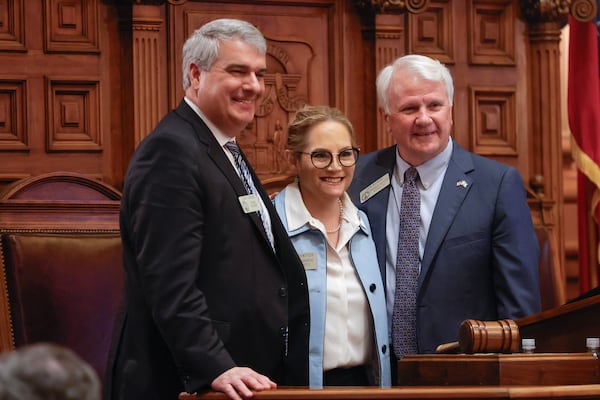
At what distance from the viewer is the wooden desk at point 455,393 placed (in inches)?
67.8

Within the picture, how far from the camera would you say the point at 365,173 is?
3.25 m

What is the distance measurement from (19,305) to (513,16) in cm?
271

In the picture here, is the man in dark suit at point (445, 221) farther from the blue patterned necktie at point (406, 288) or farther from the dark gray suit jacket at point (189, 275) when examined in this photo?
the dark gray suit jacket at point (189, 275)

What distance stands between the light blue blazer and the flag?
2.12 metres

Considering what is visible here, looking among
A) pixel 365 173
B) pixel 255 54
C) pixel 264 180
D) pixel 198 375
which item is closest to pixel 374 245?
pixel 365 173

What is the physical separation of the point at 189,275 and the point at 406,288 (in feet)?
3.29

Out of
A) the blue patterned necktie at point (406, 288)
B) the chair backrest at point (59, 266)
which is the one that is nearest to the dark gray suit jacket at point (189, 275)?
the blue patterned necktie at point (406, 288)

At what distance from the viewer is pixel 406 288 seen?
2.95 meters

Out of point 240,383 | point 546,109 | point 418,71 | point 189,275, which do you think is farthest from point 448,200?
point 546,109

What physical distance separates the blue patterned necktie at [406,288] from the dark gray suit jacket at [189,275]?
619 mm

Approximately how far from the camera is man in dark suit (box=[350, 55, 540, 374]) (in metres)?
2.94

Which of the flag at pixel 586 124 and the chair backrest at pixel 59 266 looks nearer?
the chair backrest at pixel 59 266

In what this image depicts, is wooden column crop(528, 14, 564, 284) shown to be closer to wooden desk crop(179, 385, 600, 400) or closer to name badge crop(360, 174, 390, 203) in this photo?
name badge crop(360, 174, 390, 203)

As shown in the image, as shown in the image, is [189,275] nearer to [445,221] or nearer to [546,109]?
[445,221]
